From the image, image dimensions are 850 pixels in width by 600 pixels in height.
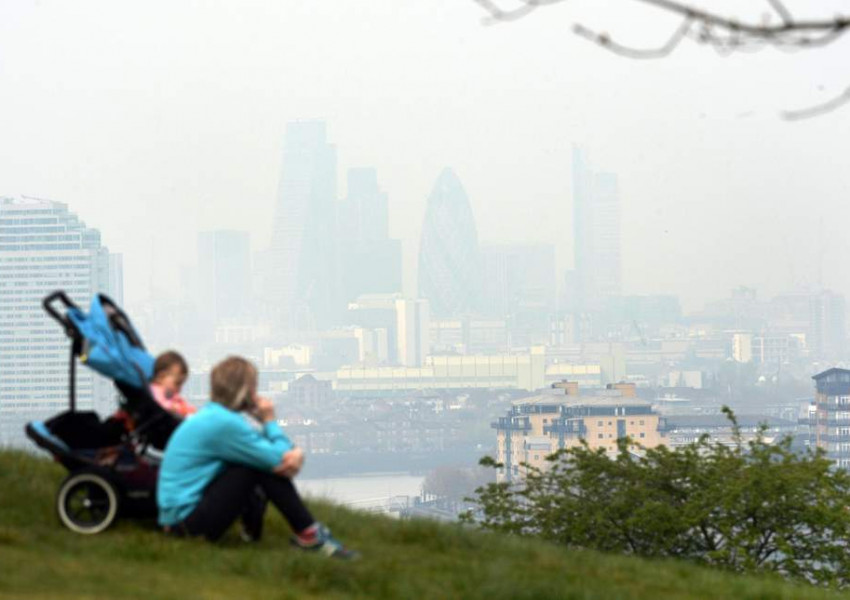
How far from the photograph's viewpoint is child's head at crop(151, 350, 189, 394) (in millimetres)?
7539

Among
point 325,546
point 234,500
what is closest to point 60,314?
point 234,500

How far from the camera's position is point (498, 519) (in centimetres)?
1909

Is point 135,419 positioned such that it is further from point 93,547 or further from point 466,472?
point 466,472

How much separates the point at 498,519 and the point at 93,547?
12.6 m

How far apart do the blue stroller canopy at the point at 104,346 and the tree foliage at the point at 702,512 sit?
10176 mm

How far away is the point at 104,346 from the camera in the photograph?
7.27 metres

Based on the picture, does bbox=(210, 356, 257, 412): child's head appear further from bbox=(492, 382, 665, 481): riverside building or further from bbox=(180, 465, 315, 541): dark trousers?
bbox=(492, 382, 665, 481): riverside building

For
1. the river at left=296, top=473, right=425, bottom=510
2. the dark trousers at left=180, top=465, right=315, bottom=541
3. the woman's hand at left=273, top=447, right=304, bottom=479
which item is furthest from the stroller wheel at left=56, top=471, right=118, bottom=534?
the river at left=296, top=473, right=425, bottom=510

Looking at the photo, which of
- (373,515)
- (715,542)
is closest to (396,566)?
(373,515)

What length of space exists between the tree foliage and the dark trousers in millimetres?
10061

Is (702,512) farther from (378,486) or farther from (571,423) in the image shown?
(378,486)

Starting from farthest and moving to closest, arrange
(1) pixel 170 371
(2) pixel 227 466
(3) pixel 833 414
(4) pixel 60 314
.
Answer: (3) pixel 833 414 < (1) pixel 170 371 < (4) pixel 60 314 < (2) pixel 227 466

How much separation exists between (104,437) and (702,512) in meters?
11.4

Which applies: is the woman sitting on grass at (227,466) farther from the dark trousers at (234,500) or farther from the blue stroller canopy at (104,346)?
the blue stroller canopy at (104,346)
